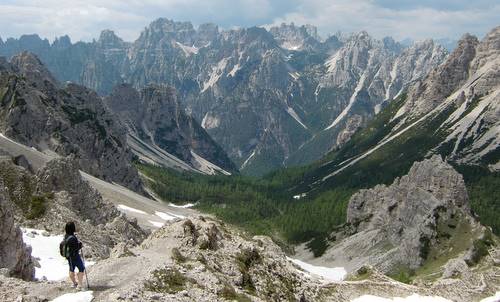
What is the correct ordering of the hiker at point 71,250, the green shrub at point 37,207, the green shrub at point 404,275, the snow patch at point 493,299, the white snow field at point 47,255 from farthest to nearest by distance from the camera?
the green shrub at point 404,275, the snow patch at point 493,299, the green shrub at point 37,207, the white snow field at point 47,255, the hiker at point 71,250

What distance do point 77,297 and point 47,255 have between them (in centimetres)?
2642

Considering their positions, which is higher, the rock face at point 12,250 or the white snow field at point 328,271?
the rock face at point 12,250

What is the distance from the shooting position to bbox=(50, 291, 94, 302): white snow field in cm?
3022

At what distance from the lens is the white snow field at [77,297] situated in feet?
99.2

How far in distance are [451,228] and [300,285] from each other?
345 ft

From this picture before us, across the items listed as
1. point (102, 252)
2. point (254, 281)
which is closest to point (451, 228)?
point (102, 252)

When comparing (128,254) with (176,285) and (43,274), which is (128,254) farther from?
(43,274)

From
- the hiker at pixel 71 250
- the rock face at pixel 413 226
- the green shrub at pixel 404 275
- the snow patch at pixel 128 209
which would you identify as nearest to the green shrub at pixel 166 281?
the hiker at pixel 71 250

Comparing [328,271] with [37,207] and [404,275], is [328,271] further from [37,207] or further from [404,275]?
[37,207]

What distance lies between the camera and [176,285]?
3378 centimetres

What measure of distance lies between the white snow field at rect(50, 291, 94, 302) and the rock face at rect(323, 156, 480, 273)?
4380 inches

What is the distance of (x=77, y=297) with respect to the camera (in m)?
30.5

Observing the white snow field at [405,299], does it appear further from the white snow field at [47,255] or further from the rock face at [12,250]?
the rock face at [12,250]

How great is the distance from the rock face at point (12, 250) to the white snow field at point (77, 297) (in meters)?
16.8
